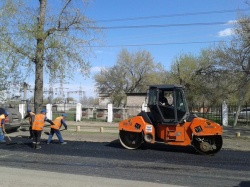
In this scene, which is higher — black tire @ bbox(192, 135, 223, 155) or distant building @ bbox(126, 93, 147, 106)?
distant building @ bbox(126, 93, 147, 106)

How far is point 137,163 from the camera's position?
9789 mm

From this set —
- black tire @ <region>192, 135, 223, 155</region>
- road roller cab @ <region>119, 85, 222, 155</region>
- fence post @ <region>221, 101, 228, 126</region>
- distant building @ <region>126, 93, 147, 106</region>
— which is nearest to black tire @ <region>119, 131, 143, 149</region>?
road roller cab @ <region>119, 85, 222, 155</region>

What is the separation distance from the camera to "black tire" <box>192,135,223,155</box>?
11211 mm

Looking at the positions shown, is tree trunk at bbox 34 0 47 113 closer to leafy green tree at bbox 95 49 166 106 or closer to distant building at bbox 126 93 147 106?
distant building at bbox 126 93 147 106

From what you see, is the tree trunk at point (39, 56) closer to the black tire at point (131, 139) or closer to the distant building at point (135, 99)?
the black tire at point (131, 139)

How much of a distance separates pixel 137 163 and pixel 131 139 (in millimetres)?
2733

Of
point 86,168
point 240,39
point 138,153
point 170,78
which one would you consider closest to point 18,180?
point 86,168

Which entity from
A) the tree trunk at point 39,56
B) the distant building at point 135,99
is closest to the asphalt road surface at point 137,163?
the tree trunk at point 39,56

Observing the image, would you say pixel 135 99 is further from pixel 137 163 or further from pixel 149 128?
pixel 137 163

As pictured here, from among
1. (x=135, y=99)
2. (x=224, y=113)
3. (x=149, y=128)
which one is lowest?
(x=149, y=128)

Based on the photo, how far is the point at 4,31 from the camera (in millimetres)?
18359

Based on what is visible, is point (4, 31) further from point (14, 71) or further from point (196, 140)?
point (196, 140)

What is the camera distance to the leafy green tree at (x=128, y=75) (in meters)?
49.7

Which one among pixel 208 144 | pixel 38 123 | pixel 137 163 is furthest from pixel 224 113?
pixel 137 163
